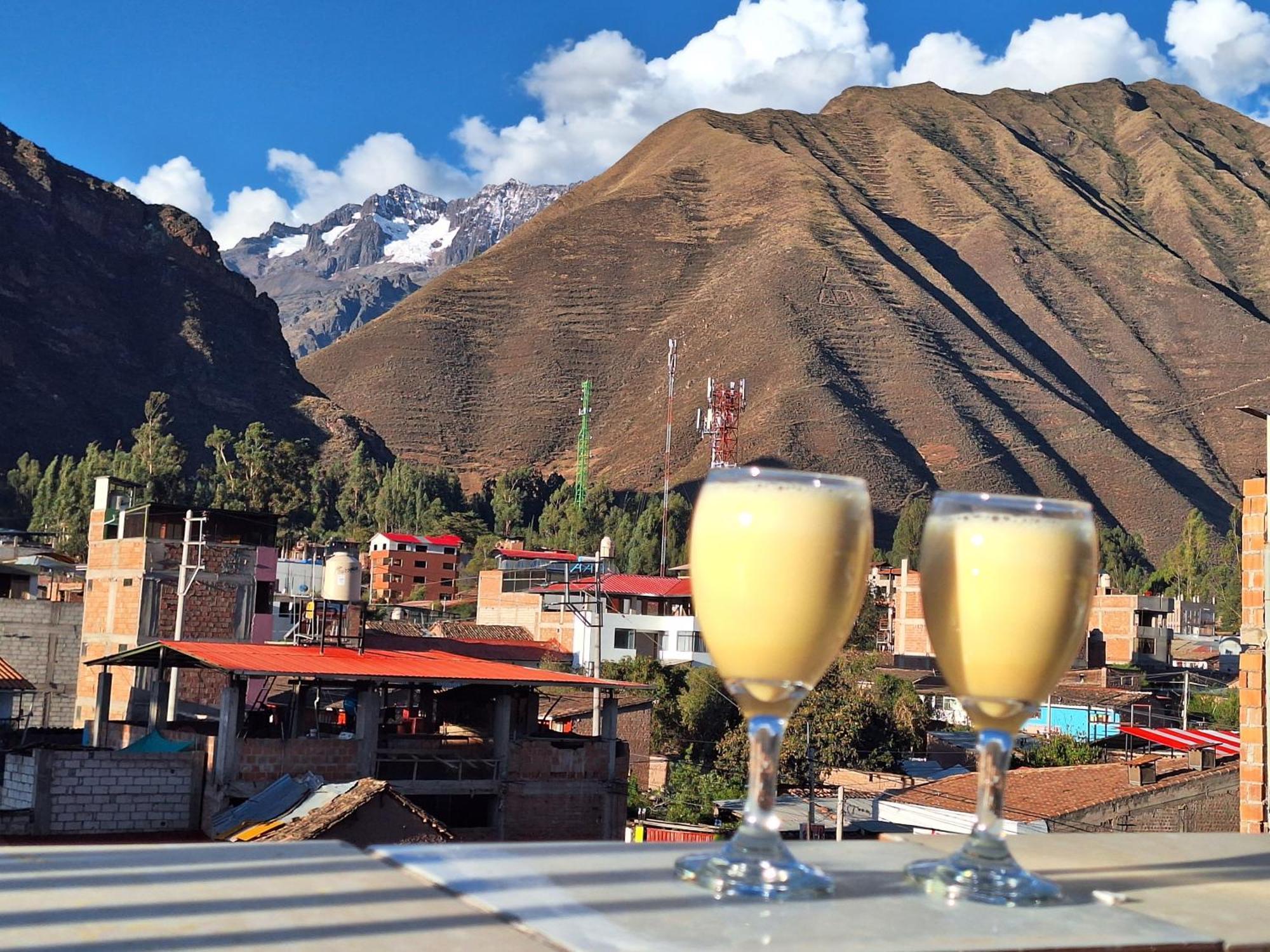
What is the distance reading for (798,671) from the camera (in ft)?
5.62

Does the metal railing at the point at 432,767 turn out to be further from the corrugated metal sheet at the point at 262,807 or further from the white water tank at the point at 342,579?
the white water tank at the point at 342,579

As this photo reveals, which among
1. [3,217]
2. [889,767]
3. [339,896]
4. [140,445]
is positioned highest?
[3,217]

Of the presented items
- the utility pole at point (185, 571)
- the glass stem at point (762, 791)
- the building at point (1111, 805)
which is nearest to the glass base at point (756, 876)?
the glass stem at point (762, 791)

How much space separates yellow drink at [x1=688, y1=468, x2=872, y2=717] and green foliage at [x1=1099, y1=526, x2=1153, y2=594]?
71.2m

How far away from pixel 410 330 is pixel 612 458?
31.4 metres

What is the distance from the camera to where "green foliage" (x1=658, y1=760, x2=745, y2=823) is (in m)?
24.5

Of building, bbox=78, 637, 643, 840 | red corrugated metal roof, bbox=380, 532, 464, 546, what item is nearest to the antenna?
red corrugated metal roof, bbox=380, 532, 464, 546

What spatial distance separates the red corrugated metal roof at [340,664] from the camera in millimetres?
15461

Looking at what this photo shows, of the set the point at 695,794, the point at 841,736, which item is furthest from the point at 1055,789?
the point at 841,736

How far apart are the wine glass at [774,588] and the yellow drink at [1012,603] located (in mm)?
125

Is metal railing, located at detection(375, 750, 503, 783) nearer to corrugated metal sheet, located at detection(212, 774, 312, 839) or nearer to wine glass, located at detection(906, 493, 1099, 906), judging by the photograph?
corrugated metal sheet, located at detection(212, 774, 312, 839)

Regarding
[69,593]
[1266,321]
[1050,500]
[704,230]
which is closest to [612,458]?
[704,230]

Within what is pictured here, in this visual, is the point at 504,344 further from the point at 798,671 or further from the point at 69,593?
the point at 798,671

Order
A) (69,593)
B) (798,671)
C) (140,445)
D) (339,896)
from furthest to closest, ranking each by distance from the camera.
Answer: (140,445)
(69,593)
(798,671)
(339,896)
